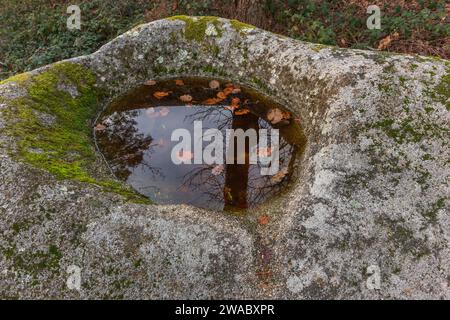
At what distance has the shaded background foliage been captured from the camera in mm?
7699

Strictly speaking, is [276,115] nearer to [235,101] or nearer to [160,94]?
[235,101]

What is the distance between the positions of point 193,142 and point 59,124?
5.25 ft

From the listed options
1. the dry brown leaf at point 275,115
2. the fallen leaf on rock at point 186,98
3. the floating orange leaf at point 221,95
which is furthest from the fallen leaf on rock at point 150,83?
the dry brown leaf at point 275,115

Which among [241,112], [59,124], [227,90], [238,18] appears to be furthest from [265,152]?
[238,18]

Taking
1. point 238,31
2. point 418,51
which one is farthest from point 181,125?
point 418,51

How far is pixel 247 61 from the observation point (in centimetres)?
531

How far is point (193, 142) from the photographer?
4.46 meters

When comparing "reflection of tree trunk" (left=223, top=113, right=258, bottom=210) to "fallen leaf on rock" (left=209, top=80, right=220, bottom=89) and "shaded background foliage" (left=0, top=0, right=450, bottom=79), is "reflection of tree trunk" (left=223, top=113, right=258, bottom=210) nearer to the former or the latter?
"fallen leaf on rock" (left=209, top=80, right=220, bottom=89)

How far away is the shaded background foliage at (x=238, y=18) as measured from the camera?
7.70m

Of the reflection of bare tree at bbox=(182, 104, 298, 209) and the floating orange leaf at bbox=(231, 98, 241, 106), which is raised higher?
the floating orange leaf at bbox=(231, 98, 241, 106)

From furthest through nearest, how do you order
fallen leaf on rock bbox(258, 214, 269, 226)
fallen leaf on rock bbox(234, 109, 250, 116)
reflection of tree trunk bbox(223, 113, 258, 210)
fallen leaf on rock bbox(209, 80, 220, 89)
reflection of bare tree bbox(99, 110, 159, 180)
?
fallen leaf on rock bbox(209, 80, 220, 89)
fallen leaf on rock bbox(234, 109, 250, 116)
reflection of bare tree bbox(99, 110, 159, 180)
reflection of tree trunk bbox(223, 113, 258, 210)
fallen leaf on rock bbox(258, 214, 269, 226)

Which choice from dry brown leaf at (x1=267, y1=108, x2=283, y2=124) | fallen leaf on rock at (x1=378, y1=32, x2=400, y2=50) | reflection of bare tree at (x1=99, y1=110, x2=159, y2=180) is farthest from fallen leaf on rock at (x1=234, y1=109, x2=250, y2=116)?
fallen leaf on rock at (x1=378, y1=32, x2=400, y2=50)

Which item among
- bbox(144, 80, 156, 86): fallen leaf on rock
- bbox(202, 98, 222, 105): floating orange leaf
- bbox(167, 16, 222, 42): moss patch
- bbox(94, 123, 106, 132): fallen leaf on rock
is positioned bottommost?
bbox(94, 123, 106, 132): fallen leaf on rock

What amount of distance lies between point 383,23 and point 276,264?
7024 mm
